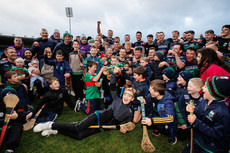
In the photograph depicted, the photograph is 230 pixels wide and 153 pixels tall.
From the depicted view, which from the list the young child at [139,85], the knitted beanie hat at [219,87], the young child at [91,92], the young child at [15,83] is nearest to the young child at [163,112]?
the young child at [139,85]

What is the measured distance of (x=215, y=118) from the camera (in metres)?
1.83

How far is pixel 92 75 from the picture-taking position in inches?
171

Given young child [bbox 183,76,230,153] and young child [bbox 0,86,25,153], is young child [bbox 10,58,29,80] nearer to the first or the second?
young child [bbox 0,86,25,153]

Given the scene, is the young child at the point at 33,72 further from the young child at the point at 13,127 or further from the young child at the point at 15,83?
the young child at the point at 13,127

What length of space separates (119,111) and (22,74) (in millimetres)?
4431

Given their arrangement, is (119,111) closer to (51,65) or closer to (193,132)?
(193,132)

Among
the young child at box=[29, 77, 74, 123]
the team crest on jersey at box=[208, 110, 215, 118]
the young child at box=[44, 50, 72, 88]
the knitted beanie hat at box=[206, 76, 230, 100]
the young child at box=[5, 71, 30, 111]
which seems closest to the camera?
the knitted beanie hat at box=[206, 76, 230, 100]

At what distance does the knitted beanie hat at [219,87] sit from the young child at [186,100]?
0.75m

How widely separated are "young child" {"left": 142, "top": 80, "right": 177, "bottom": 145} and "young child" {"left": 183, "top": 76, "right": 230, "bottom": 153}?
1.69 ft

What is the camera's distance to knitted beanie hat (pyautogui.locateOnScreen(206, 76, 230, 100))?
1719 millimetres

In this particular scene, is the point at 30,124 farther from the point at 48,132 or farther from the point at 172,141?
the point at 172,141

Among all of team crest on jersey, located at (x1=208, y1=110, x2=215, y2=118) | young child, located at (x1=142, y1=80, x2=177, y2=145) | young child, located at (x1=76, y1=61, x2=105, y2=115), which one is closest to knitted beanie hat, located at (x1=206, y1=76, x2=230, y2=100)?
team crest on jersey, located at (x1=208, y1=110, x2=215, y2=118)

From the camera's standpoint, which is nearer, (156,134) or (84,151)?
(84,151)

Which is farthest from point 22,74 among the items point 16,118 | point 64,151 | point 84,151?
point 84,151
